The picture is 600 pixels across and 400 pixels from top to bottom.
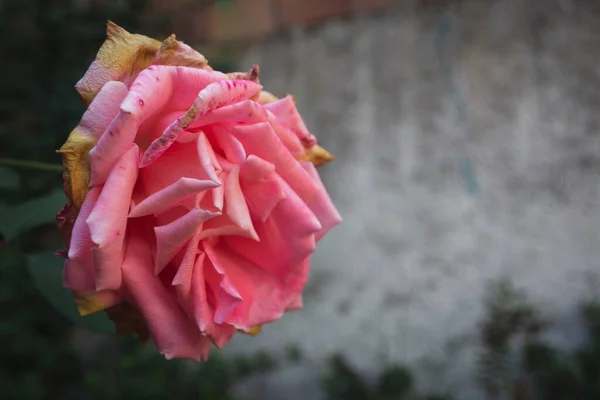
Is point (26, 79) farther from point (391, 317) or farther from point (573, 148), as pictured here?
point (573, 148)

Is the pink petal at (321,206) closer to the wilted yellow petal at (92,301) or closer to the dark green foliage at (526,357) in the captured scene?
the wilted yellow petal at (92,301)

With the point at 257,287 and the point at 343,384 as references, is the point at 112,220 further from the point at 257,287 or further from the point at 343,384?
the point at 343,384

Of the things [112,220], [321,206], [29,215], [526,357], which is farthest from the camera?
[526,357]

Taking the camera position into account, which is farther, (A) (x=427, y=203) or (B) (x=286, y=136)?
(A) (x=427, y=203)

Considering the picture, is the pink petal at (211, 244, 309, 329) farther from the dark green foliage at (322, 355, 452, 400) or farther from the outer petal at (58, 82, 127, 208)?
the dark green foliage at (322, 355, 452, 400)

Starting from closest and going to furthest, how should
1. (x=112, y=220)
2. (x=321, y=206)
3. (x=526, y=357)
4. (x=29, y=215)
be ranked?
(x=112, y=220) < (x=321, y=206) < (x=29, y=215) < (x=526, y=357)

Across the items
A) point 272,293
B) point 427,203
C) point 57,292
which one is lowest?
point 427,203

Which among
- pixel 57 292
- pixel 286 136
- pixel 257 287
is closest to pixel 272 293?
pixel 257 287

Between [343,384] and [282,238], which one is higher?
[282,238]
